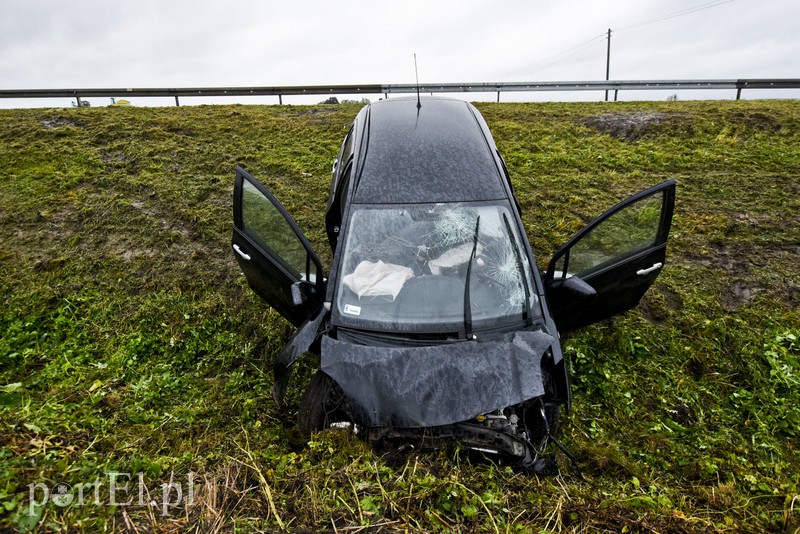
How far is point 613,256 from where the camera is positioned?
3525 millimetres

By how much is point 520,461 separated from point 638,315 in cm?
276

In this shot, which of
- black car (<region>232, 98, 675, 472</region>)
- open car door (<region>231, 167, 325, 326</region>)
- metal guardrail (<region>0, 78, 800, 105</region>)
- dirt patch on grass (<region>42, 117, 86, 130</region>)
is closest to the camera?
black car (<region>232, 98, 675, 472</region>)

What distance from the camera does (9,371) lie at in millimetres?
3896

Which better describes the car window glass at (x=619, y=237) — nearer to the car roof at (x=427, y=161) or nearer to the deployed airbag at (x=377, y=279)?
the car roof at (x=427, y=161)

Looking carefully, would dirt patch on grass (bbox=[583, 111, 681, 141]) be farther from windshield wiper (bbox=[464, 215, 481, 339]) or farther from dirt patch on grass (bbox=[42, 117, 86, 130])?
dirt patch on grass (bbox=[42, 117, 86, 130])

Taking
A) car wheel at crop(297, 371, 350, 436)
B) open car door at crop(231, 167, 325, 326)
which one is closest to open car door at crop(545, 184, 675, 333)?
car wheel at crop(297, 371, 350, 436)

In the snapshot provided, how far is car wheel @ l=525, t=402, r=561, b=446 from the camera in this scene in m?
3.04

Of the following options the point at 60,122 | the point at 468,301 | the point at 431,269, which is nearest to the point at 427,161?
the point at 431,269

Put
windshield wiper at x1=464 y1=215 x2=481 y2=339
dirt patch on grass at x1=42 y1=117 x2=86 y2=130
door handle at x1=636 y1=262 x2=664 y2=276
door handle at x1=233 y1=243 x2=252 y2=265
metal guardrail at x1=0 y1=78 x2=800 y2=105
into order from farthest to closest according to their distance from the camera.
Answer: metal guardrail at x1=0 y1=78 x2=800 y2=105, dirt patch on grass at x1=42 y1=117 x2=86 y2=130, door handle at x1=233 y1=243 x2=252 y2=265, door handle at x1=636 y1=262 x2=664 y2=276, windshield wiper at x1=464 y1=215 x2=481 y2=339

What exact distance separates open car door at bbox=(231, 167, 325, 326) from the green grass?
3.08ft

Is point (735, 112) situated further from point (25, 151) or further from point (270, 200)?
point (25, 151)

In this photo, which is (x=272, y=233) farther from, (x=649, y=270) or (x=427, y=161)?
(x=649, y=270)

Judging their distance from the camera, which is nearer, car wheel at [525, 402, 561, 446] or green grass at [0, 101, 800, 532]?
green grass at [0, 101, 800, 532]

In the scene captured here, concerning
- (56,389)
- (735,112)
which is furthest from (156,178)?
(735,112)
